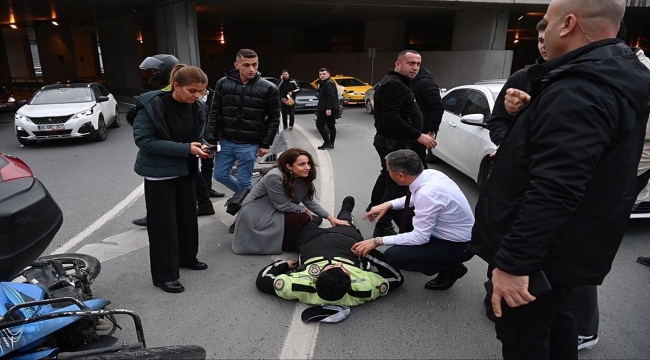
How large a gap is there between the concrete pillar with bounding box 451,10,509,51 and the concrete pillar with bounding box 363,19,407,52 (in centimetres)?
525

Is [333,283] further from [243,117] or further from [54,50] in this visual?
[54,50]

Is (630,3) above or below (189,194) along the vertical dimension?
above

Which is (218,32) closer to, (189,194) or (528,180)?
(189,194)

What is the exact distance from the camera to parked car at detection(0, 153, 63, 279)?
2027 mm

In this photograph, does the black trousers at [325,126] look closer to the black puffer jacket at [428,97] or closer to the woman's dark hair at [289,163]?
the black puffer jacket at [428,97]

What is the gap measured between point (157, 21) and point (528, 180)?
71.1 ft

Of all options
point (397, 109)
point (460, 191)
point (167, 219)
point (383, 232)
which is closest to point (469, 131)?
point (397, 109)

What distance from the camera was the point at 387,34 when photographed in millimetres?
26453

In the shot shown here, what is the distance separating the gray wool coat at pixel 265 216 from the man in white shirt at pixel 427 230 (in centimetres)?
104

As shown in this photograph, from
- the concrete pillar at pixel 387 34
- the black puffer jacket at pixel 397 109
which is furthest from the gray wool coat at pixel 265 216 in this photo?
the concrete pillar at pixel 387 34

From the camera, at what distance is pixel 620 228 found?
1685 mm

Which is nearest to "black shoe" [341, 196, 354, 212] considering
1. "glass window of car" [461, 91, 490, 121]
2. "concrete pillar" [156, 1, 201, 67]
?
"glass window of car" [461, 91, 490, 121]

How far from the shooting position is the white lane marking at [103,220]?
14.7 ft

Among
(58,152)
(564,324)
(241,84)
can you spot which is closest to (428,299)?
(564,324)
